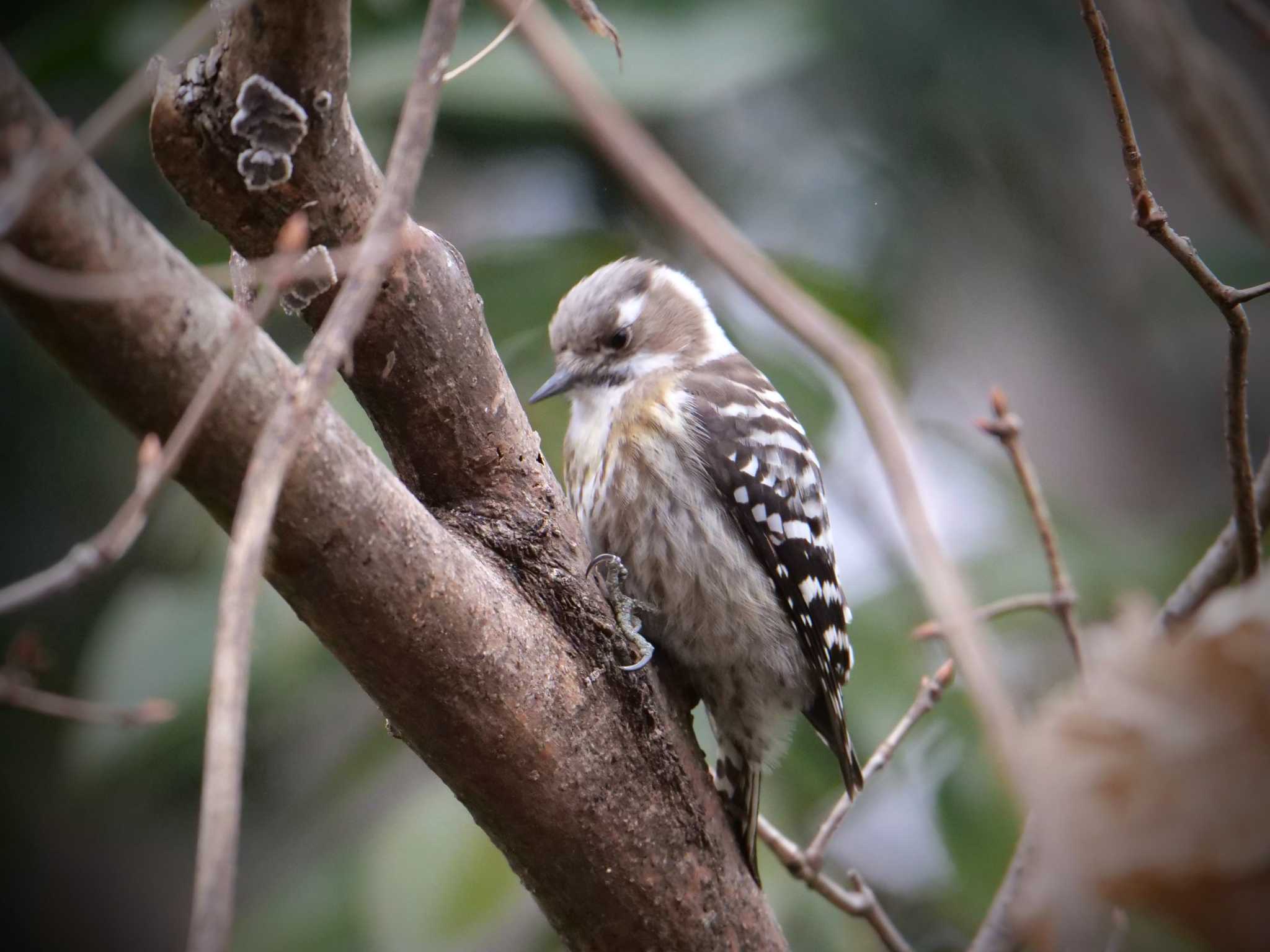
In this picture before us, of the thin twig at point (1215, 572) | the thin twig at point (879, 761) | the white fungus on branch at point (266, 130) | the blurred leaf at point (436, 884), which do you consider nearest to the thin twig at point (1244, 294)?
the thin twig at point (1215, 572)

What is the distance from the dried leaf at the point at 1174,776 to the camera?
0.90 meters

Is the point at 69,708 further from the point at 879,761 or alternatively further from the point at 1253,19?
the point at 1253,19

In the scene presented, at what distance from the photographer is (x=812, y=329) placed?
0.84 metres

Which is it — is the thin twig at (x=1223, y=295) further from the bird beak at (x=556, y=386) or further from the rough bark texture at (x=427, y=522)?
the bird beak at (x=556, y=386)

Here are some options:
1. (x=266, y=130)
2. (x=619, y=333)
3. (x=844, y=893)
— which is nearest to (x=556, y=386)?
(x=619, y=333)

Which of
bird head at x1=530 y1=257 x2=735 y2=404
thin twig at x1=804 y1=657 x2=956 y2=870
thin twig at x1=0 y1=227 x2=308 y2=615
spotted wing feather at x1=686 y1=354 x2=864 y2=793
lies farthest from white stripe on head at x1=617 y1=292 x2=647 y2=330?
thin twig at x1=0 y1=227 x2=308 y2=615

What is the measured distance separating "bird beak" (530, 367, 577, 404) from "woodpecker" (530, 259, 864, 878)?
0.09 feet

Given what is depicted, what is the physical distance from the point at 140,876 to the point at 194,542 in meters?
1.97

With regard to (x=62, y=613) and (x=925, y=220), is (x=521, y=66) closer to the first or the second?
(x=925, y=220)

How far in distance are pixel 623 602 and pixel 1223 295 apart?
120cm

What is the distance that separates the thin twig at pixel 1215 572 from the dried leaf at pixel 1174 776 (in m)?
1.04

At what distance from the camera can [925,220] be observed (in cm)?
522

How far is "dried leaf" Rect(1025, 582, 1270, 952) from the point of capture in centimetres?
90

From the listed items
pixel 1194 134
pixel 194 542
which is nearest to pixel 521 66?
pixel 194 542
